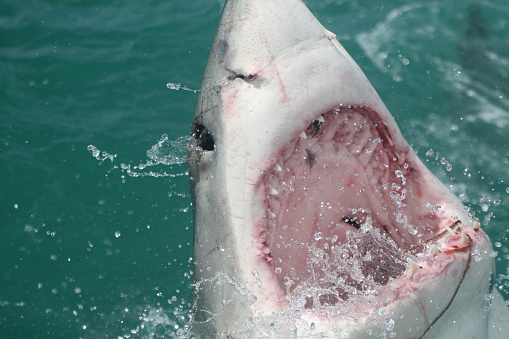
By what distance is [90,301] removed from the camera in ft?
11.0

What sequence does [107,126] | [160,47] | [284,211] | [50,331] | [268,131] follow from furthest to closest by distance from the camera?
[160,47]
[107,126]
[50,331]
[284,211]
[268,131]

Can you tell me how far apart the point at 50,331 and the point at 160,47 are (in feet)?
7.91

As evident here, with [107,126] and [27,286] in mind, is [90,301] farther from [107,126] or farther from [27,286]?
[107,126]

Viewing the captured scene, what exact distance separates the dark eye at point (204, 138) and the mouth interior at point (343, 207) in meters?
0.23

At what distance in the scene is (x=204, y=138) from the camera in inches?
67.4

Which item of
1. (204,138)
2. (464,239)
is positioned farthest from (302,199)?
(464,239)

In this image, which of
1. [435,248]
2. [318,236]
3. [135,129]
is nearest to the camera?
[435,248]

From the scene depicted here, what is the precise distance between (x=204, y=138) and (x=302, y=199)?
16.8 inches

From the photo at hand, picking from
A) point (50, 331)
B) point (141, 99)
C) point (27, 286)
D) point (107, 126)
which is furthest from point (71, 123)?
point (50, 331)

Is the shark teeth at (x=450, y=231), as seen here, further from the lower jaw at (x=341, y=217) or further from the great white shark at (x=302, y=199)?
the lower jaw at (x=341, y=217)

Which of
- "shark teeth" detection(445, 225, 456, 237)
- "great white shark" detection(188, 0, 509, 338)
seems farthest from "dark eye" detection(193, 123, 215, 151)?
"shark teeth" detection(445, 225, 456, 237)

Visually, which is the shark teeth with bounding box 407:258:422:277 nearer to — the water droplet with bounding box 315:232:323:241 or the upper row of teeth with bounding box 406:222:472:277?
the upper row of teeth with bounding box 406:222:472:277

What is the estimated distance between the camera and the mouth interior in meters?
1.75

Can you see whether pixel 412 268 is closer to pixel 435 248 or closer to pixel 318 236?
pixel 435 248
